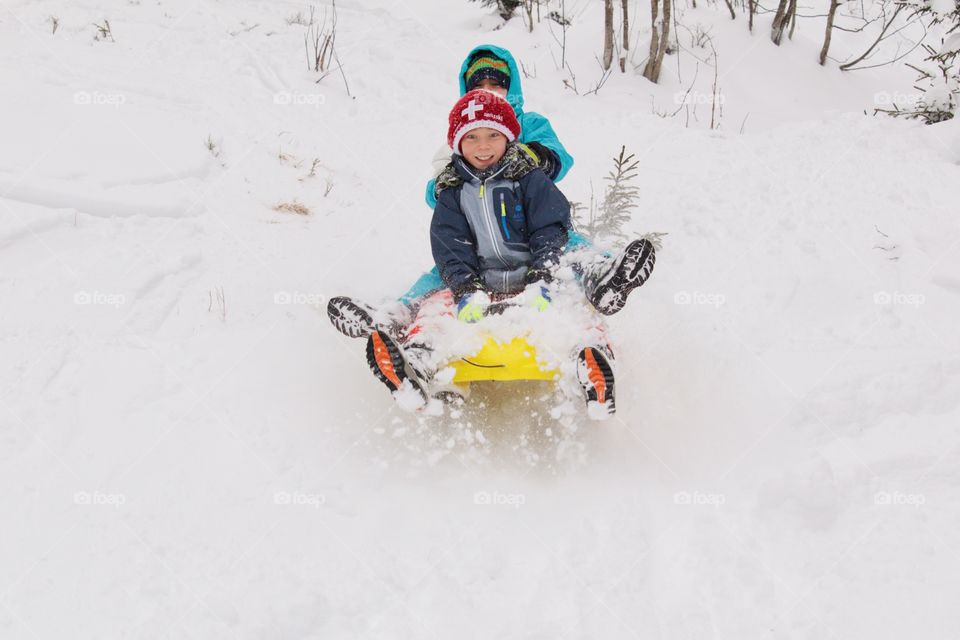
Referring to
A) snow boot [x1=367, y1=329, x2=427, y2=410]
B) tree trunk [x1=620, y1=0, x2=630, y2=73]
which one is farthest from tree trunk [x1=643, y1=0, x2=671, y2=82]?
snow boot [x1=367, y1=329, x2=427, y2=410]

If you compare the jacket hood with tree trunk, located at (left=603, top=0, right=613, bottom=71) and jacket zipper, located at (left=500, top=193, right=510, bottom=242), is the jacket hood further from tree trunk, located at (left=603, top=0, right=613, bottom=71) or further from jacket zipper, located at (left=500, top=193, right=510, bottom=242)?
tree trunk, located at (left=603, top=0, right=613, bottom=71)

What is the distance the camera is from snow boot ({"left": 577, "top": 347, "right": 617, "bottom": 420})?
259 cm

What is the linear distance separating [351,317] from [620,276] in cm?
115

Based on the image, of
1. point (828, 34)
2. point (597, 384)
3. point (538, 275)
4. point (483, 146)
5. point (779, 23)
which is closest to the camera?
point (597, 384)

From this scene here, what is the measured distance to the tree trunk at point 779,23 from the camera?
7.02m

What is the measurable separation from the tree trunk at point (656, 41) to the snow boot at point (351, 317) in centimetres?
452

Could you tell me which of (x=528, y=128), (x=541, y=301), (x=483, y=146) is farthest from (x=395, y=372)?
(x=528, y=128)

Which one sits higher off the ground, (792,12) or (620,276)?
(792,12)

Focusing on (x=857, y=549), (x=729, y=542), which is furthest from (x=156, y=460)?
(x=857, y=549)

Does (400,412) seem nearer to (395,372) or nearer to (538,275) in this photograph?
(395,372)

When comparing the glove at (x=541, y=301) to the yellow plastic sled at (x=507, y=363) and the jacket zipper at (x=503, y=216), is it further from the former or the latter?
the jacket zipper at (x=503, y=216)

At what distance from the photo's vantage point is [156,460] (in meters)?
2.58

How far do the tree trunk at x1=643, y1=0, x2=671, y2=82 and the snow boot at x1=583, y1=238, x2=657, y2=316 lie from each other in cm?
412

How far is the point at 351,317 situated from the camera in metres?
3.07
